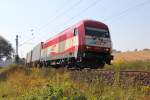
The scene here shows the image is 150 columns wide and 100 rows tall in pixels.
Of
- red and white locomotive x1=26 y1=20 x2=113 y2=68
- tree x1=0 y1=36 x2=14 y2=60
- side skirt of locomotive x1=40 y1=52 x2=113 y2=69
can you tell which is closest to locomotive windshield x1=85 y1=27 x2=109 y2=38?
red and white locomotive x1=26 y1=20 x2=113 y2=68

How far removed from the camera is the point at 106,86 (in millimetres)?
11891

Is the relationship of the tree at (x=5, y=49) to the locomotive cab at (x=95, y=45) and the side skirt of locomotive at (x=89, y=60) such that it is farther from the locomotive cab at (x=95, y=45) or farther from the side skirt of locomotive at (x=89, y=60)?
the locomotive cab at (x=95, y=45)

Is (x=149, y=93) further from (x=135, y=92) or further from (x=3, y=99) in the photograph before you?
(x=3, y=99)

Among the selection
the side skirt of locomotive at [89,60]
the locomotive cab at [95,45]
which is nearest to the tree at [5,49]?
the side skirt of locomotive at [89,60]

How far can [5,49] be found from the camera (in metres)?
101

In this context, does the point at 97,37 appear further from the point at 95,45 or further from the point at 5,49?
the point at 5,49

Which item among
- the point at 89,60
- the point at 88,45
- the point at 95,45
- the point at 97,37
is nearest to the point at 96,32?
the point at 97,37

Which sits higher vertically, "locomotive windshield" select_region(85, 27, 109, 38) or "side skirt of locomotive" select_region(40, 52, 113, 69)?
"locomotive windshield" select_region(85, 27, 109, 38)

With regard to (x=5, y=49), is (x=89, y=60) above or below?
below

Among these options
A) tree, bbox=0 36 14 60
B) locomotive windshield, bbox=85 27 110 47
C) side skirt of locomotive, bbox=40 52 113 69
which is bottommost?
side skirt of locomotive, bbox=40 52 113 69

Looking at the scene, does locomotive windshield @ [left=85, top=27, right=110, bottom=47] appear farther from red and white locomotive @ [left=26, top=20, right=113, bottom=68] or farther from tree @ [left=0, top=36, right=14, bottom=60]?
tree @ [left=0, top=36, right=14, bottom=60]

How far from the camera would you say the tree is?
101 meters

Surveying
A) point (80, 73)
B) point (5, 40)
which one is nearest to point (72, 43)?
point (80, 73)

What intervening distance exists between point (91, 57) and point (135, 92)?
44.6 feet
